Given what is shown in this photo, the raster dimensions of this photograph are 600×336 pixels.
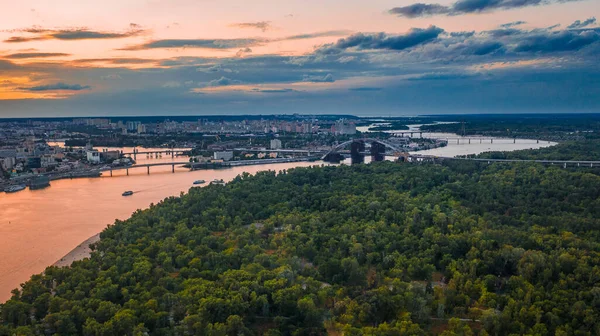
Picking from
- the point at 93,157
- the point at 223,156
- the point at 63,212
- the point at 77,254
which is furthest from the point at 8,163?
the point at 77,254

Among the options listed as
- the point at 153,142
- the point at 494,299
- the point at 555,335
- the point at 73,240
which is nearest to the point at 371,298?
the point at 494,299

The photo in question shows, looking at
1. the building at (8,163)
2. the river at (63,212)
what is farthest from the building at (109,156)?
the building at (8,163)

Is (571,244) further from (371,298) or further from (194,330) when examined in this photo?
(194,330)

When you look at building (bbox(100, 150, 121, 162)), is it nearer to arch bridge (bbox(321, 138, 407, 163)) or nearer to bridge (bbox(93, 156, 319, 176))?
bridge (bbox(93, 156, 319, 176))

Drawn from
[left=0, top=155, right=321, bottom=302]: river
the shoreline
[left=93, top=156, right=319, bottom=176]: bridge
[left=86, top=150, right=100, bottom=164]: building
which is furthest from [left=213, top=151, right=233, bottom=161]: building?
the shoreline

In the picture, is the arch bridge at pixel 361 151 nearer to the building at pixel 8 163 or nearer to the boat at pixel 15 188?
the boat at pixel 15 188
